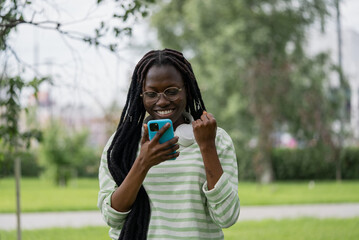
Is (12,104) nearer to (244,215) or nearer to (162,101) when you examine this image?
(162,101)

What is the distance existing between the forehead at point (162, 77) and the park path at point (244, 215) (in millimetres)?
6594

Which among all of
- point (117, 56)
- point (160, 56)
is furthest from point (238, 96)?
point (160, 56)

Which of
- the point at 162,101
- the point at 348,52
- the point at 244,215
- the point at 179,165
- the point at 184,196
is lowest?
the point at 244,215

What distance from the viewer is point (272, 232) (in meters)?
7.14

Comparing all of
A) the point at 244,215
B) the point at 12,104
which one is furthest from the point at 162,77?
the point at 244,215

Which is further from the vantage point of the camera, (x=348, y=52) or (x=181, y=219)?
(x=348, y=52)

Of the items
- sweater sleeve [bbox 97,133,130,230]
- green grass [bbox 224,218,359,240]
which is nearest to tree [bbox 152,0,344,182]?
green grass [bbox 224,218,359,240]

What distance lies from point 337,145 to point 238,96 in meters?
3.90

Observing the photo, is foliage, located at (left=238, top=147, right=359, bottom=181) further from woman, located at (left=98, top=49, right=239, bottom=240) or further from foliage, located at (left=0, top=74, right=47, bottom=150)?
woman, located at (left=98, top=49, right=239, bottom=240)

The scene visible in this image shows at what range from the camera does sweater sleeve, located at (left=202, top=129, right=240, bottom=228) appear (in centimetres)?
164

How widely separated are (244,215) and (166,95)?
7580mm

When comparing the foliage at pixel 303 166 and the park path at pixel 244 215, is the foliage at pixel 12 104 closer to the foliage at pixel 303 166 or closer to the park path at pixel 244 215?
the park path at pixel 244 215

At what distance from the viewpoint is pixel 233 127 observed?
58.1 ft

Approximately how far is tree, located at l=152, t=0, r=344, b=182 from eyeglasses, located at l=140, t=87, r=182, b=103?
1347 centimetres
